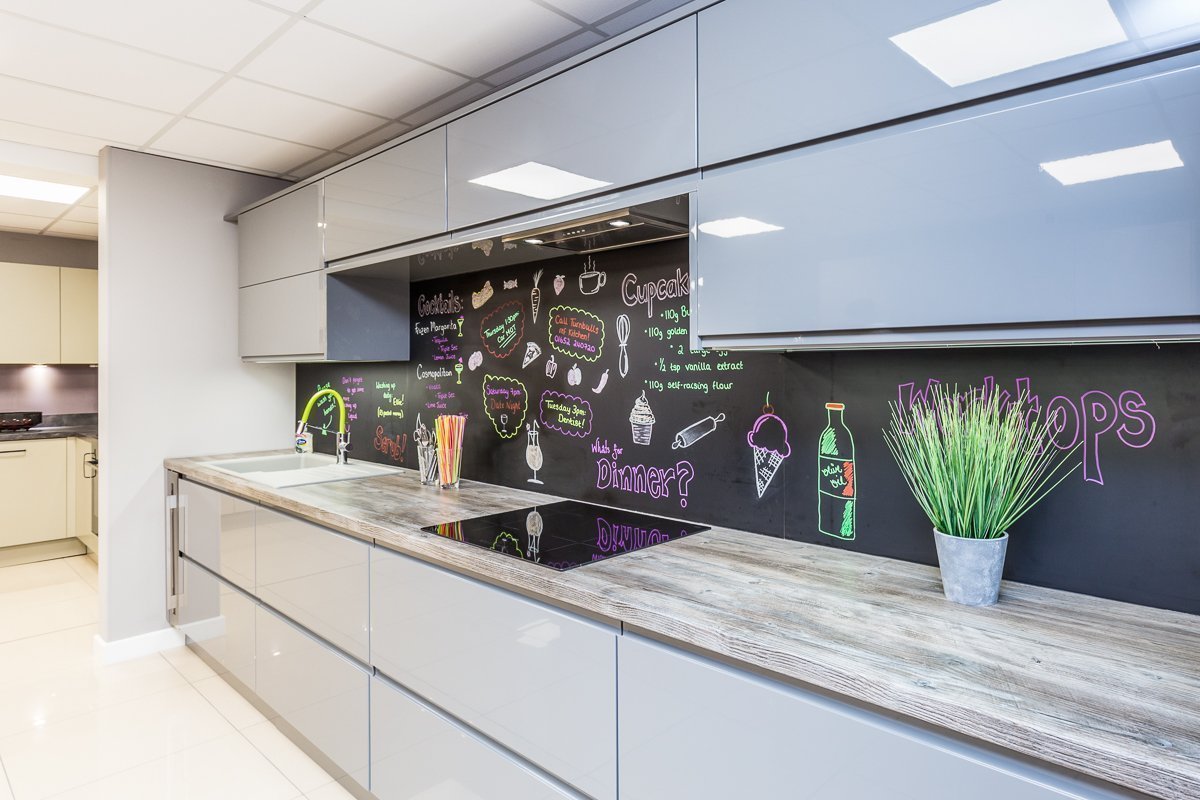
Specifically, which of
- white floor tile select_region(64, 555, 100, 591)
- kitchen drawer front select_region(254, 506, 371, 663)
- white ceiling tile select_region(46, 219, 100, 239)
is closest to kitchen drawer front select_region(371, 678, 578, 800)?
kitchen drawer front select_region(254, 506, 371, 663)

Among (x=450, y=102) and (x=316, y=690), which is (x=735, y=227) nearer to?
(x=450, y=102)

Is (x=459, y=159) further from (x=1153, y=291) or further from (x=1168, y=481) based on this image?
(x=1168, y=481)

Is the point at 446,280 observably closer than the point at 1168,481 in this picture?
No

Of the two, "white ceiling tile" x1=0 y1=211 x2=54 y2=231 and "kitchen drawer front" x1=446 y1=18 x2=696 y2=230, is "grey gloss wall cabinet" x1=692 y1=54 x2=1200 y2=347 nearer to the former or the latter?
"kitchen drawer front" x1=446 y1=18 x2=696 y2=230

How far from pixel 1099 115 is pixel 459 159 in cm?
172

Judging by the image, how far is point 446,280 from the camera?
118 inches

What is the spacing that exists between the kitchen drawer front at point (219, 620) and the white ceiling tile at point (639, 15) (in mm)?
2484

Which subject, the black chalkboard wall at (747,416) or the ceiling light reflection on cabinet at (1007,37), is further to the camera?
the black chalkboard wall at (747,416)

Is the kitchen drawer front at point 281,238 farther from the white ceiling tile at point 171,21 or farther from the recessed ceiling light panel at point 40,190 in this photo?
the recessed ceiling light panel at point 40,190

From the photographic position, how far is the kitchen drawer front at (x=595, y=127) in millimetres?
1610

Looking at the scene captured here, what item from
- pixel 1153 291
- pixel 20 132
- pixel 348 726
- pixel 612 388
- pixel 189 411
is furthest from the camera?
pixel 189 411

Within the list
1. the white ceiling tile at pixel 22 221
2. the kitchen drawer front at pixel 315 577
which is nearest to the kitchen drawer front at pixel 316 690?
the kitchen drawer front at pixel 315 577

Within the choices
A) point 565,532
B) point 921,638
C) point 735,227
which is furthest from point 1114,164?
point 565,532

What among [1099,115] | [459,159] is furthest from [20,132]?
[1099,115]
